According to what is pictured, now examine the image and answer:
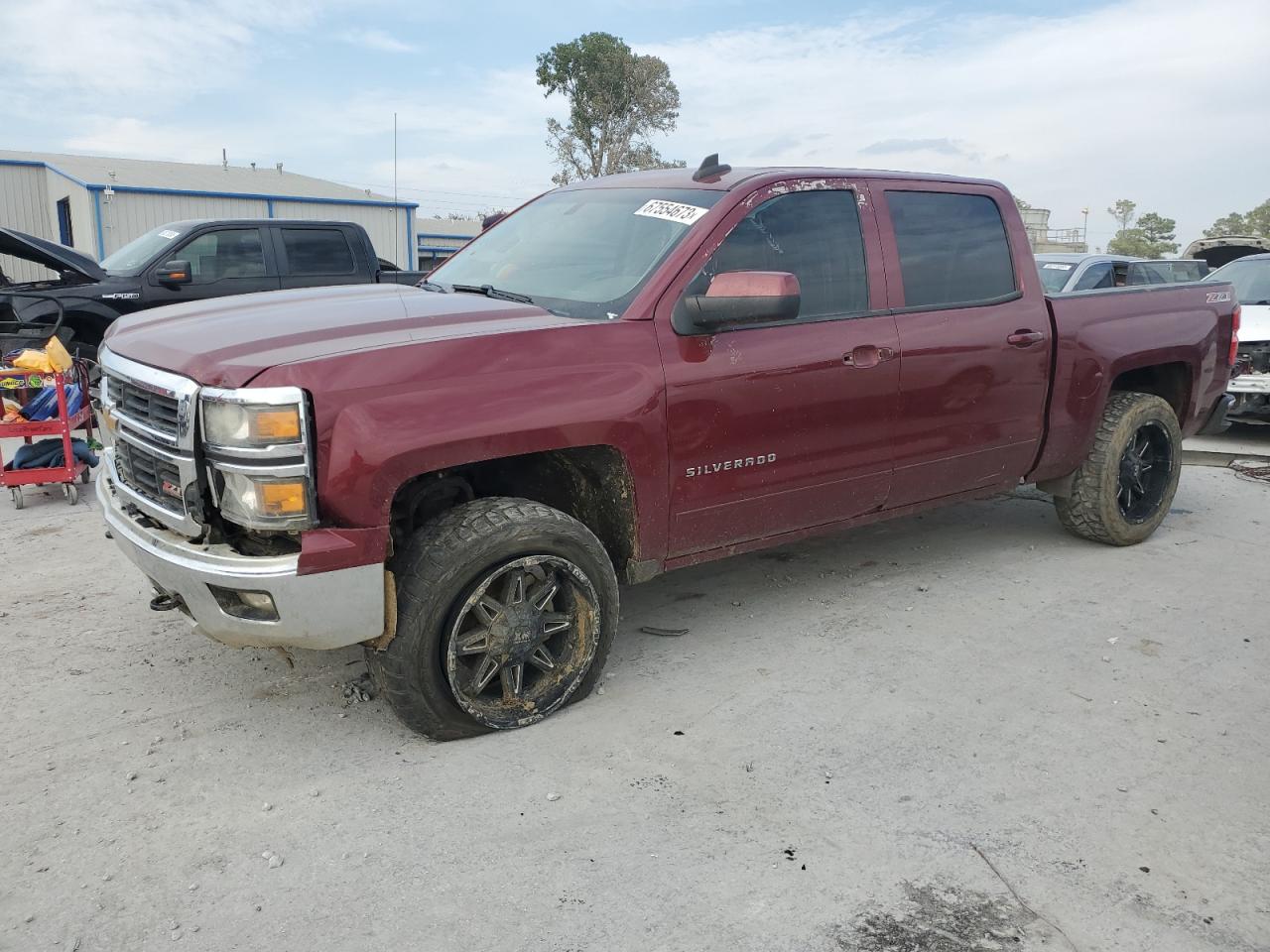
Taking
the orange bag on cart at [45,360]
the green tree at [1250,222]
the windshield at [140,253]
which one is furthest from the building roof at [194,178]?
the green tree at [1250,222]

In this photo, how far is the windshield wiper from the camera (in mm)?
3766

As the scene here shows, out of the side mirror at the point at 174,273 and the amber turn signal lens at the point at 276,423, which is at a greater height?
the side mirror at the point at 174,273

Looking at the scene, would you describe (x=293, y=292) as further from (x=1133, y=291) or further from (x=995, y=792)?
(x=1133, y=291)

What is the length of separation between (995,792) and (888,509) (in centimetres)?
160

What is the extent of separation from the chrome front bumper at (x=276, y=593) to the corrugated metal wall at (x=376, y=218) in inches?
935

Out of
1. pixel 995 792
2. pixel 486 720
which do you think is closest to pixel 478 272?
pixel 486 720

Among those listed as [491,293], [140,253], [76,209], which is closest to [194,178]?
[76,209]

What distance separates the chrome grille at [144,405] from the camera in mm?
2963

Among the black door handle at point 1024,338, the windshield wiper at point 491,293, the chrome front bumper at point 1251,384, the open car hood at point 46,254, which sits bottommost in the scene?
the chrome front bumper at point 1251,384

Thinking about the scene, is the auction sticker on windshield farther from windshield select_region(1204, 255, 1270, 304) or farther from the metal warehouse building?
the metal warehouse building

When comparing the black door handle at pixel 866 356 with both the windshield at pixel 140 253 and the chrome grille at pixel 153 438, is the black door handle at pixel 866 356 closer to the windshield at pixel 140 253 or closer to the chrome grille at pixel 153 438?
the chrome grille at pixel 153 438

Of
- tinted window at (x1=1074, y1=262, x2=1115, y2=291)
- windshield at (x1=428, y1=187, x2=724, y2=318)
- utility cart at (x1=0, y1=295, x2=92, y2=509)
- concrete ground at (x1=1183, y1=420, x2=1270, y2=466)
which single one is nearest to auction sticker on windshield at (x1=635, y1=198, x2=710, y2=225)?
windshield at (x1=428, y1=187, x2=724, y2=318)

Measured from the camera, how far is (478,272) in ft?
13.9

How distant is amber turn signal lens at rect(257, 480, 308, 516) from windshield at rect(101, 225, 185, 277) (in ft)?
24.4
